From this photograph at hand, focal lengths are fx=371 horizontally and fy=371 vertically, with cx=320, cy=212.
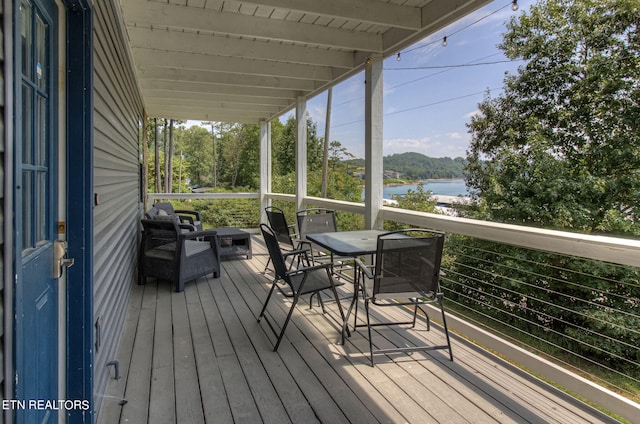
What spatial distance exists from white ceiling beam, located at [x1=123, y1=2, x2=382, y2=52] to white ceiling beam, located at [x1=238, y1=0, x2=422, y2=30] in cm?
60

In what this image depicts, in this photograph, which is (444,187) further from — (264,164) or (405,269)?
(405,269)

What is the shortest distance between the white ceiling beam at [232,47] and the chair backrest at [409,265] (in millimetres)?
2619

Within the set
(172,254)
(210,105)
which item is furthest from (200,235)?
(210,105)

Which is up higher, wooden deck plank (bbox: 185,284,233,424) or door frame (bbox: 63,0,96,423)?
door frame (bbox: 63,0,96,423)

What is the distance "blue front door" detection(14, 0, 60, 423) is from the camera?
0.99 m

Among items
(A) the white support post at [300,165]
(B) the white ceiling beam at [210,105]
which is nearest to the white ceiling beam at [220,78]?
(A) the white support post at [300,165]

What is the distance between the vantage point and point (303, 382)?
230 cm

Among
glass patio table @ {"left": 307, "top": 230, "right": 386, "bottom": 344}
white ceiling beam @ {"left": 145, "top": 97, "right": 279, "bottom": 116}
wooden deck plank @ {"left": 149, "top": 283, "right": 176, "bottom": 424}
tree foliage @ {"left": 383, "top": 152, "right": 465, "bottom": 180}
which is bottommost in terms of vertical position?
wooden deck plank @ {"left": 149, "top": 283, "right": 176, "bottom": 424}

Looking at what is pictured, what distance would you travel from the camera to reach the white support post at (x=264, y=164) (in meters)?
8.36

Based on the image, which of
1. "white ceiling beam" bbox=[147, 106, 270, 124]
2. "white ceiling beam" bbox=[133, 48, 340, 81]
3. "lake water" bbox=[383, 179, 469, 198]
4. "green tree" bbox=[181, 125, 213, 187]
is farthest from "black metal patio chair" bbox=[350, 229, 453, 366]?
"green tree" bbox=[181, 125, 213, 187]

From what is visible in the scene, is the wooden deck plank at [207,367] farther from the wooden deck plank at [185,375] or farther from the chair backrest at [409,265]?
the chair backrest at [409,265]

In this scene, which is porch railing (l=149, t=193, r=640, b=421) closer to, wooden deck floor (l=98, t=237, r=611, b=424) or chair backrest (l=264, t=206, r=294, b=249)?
wooden deck floor (l=98, t=237, r=611, b=424)

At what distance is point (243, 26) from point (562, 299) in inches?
215

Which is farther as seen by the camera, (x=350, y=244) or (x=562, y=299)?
(x=562, y=299)
